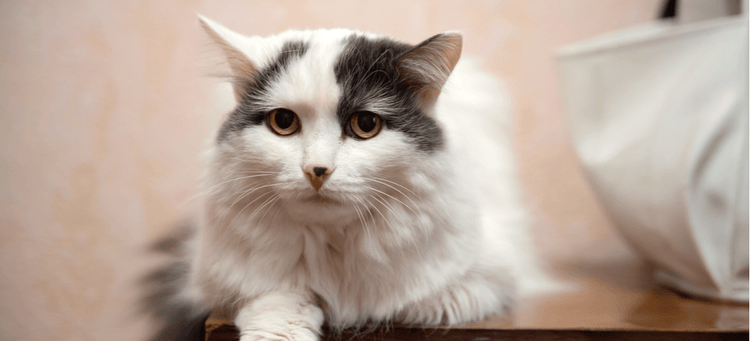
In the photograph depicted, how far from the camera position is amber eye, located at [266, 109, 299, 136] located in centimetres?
70

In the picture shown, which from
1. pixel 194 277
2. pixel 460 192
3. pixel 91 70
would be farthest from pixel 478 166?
pixel 91 70

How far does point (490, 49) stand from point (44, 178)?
1.26 metres

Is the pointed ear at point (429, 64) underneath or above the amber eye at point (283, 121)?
above

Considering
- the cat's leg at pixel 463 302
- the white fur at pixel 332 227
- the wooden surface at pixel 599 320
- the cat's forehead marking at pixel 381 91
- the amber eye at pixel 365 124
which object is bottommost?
the wooden surface at pixel 599 320

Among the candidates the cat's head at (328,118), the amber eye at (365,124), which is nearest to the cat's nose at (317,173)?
the cat's head at (328,118)

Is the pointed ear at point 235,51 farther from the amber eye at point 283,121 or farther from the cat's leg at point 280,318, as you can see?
the cat's leg at point 280,318

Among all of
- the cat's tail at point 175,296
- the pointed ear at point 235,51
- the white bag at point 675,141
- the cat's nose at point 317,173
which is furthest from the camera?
the white bag at point 675,141

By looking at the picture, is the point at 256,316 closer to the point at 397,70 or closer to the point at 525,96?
the point at 397,70

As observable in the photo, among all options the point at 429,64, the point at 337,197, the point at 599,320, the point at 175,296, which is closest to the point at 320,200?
the point at 337,197

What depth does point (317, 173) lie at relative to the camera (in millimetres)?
620

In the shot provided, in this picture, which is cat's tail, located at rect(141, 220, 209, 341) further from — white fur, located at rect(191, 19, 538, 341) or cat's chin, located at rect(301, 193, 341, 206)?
cat's chin, located at rect(301, 193, 341, 206)

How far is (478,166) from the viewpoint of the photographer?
3.35 feet

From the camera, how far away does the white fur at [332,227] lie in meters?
0.67

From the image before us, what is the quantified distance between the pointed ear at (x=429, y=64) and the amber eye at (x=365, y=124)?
0.09 meters
